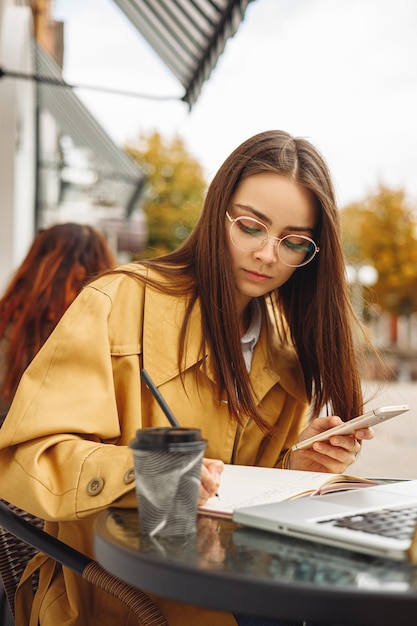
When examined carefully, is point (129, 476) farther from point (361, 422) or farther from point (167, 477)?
point (361, 422)

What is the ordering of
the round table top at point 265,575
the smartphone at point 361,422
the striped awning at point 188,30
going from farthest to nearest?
the striped awning at point 188,30
the smartphone at point 361,422
the round table top at point 265,575

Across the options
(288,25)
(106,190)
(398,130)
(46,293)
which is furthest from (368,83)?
(46,293)

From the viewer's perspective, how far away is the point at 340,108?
43094 millimetres

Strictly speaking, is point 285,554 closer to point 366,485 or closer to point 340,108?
point 366,485

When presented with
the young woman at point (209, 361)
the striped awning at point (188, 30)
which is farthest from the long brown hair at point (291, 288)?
the striped awning at point (188, 30)

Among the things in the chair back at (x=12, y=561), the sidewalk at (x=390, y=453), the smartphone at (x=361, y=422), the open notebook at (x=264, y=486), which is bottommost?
the sidewalk at (x=390, y=453)

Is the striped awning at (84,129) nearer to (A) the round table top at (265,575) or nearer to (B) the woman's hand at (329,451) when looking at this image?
(B) the woman's hand at (329,451)

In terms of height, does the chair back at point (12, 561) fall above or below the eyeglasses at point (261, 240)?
below

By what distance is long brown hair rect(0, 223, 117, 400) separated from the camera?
3.54 meters

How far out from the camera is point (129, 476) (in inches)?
57.1

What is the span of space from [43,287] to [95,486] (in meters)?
2.29

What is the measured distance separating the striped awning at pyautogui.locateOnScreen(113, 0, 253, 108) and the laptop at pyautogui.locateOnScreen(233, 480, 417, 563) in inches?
156

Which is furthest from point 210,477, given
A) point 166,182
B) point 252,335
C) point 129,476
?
point 166,182

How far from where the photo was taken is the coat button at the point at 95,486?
58.7 inches
